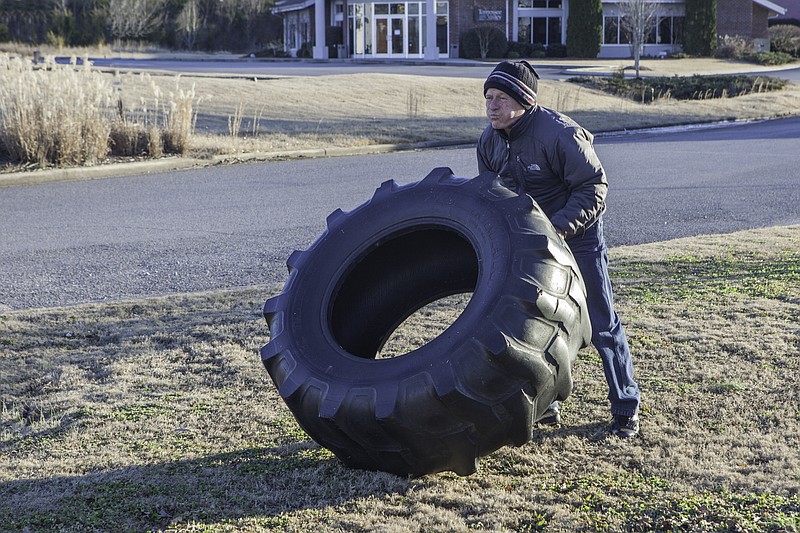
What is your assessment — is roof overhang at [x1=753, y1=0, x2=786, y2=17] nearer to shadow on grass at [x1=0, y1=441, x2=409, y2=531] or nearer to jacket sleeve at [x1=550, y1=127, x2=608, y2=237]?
jacket sleeve at [x1=550, y1=127, x2=608, y2=237]

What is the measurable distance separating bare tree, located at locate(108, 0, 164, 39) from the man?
5939cm

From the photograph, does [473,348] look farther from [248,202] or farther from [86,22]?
[86,22]

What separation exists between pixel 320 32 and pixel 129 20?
14.1 meters

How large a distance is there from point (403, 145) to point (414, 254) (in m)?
12.7

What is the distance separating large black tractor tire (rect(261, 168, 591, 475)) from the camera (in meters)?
3.60

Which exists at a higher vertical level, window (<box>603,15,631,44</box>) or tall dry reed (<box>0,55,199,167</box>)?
window (<box>603,15,631,44</box>)

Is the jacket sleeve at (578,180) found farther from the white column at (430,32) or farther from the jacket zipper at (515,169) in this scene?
the white column at (430,32)

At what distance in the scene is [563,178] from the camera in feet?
14.2

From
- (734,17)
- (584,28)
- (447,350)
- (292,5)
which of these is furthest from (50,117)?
(734,17)

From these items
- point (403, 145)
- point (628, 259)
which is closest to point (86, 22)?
point (403, 145)

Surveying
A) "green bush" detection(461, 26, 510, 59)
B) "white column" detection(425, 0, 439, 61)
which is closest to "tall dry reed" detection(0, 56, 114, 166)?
"green bush" detection(461, 26, 510, 59)

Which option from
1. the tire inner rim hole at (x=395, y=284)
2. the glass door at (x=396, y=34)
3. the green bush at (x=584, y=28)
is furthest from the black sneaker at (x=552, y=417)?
the glass door at (x=396, y=34)

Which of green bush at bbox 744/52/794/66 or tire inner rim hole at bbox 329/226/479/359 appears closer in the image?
tire inner rim hole at bbox 329/226/479/359

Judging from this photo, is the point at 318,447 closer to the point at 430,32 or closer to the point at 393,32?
the point at 430,32
